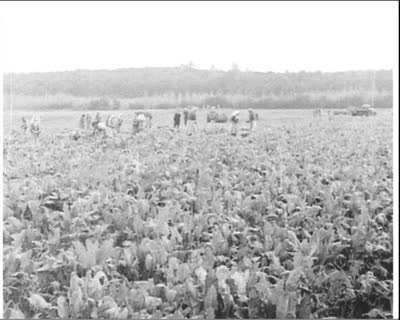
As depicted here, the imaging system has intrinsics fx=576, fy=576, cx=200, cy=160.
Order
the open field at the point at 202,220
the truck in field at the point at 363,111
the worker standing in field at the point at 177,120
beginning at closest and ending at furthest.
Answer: the open field at the point at 202,220 < the truck in field at the point at 363,111 < the worker standing in field at the point at 177,120

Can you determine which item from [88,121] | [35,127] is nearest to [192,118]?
[88,121]

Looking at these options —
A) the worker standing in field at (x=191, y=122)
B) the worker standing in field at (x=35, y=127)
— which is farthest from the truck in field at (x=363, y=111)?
the worker standing in field at (x=35, y=127)

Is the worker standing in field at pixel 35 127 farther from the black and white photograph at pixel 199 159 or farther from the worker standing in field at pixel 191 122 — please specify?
the worker standing in field at pixel 191 122

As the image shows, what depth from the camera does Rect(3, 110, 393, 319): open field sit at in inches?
80.1

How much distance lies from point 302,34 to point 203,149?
592 mm

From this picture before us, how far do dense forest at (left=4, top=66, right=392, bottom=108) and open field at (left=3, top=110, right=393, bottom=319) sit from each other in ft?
0.24

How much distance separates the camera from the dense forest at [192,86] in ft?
7.43

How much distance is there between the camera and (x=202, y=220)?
2.16m

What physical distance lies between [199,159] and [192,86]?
29 cm

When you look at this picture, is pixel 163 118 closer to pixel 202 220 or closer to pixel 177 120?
pixel 177 120

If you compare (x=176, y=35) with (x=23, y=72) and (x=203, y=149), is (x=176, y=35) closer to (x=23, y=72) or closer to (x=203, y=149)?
(x=203, y=149)

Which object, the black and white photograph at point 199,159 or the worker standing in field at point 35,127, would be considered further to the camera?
the worker standing in field at point 35,127

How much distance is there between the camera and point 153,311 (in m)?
2.01

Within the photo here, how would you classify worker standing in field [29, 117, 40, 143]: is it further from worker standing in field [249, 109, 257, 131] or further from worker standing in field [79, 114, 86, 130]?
worker standing in field [249, 109, 257, 131]
